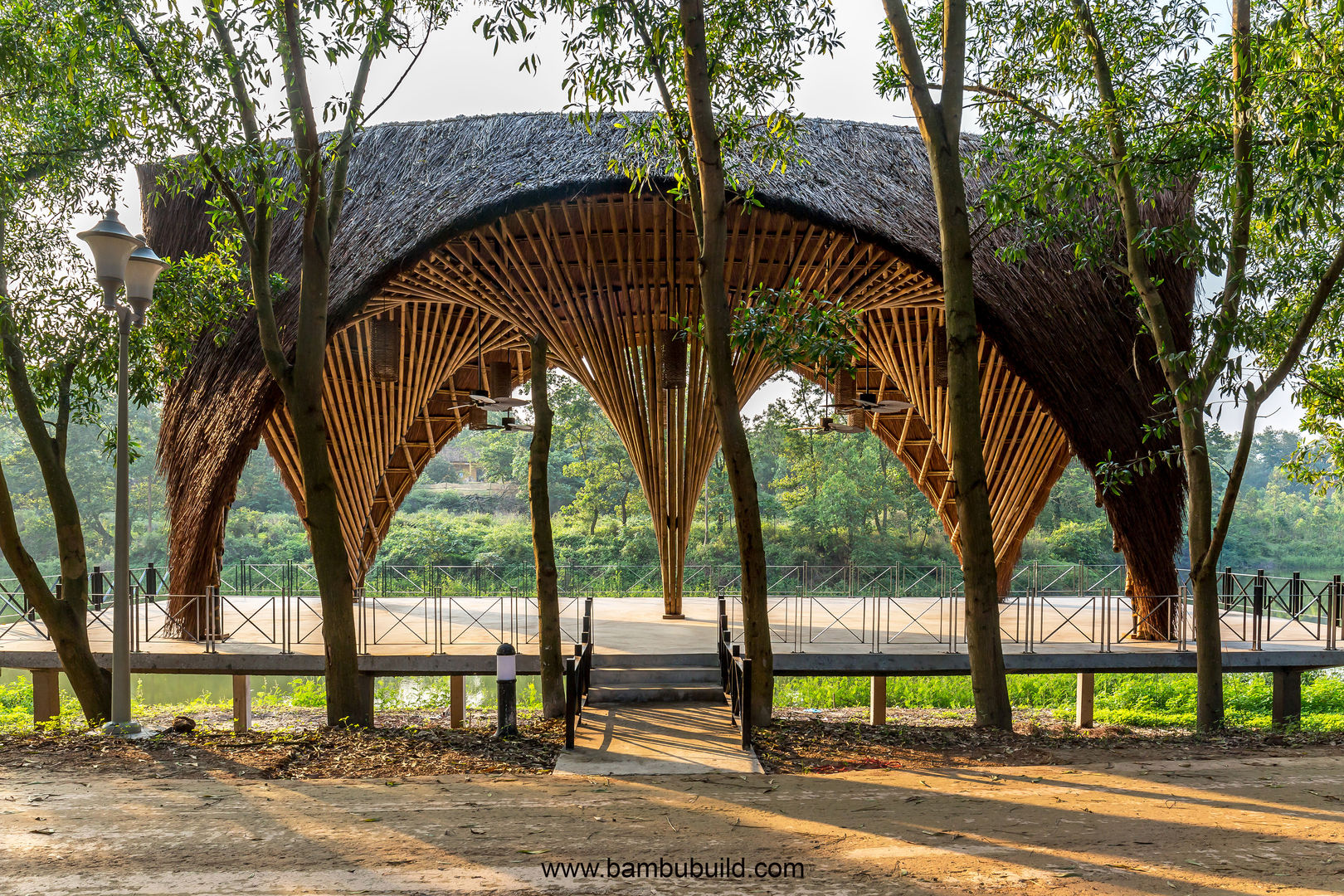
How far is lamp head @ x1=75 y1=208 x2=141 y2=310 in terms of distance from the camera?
6.07 meters

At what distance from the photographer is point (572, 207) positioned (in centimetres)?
1072

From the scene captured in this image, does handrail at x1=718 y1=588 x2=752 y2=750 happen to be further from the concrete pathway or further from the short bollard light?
the short bollard light

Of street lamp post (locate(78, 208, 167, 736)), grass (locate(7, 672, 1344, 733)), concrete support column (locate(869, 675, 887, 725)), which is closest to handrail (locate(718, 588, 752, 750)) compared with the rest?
concrete support column (locate(869, 675, 887, 725))

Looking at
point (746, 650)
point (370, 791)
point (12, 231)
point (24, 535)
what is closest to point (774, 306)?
point (746, 650)

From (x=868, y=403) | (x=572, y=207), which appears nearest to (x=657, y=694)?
(x=572, y=207)

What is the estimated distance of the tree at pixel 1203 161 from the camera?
5680 millimetres

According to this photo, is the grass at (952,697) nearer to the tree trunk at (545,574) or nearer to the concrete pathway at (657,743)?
the tree trunk at (545,574)

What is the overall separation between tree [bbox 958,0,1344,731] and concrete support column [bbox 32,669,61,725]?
10159 millimetres

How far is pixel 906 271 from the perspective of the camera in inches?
456

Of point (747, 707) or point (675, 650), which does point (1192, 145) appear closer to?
point (747, 707)

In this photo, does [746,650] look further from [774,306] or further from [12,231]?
[12,231]

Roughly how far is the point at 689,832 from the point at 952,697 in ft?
38.1

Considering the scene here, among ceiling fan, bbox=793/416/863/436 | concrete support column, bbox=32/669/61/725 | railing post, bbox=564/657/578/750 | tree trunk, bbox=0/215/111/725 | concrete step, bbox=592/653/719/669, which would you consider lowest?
concrete support column, bbox=32/669/61/725

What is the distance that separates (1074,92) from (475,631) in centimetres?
807
